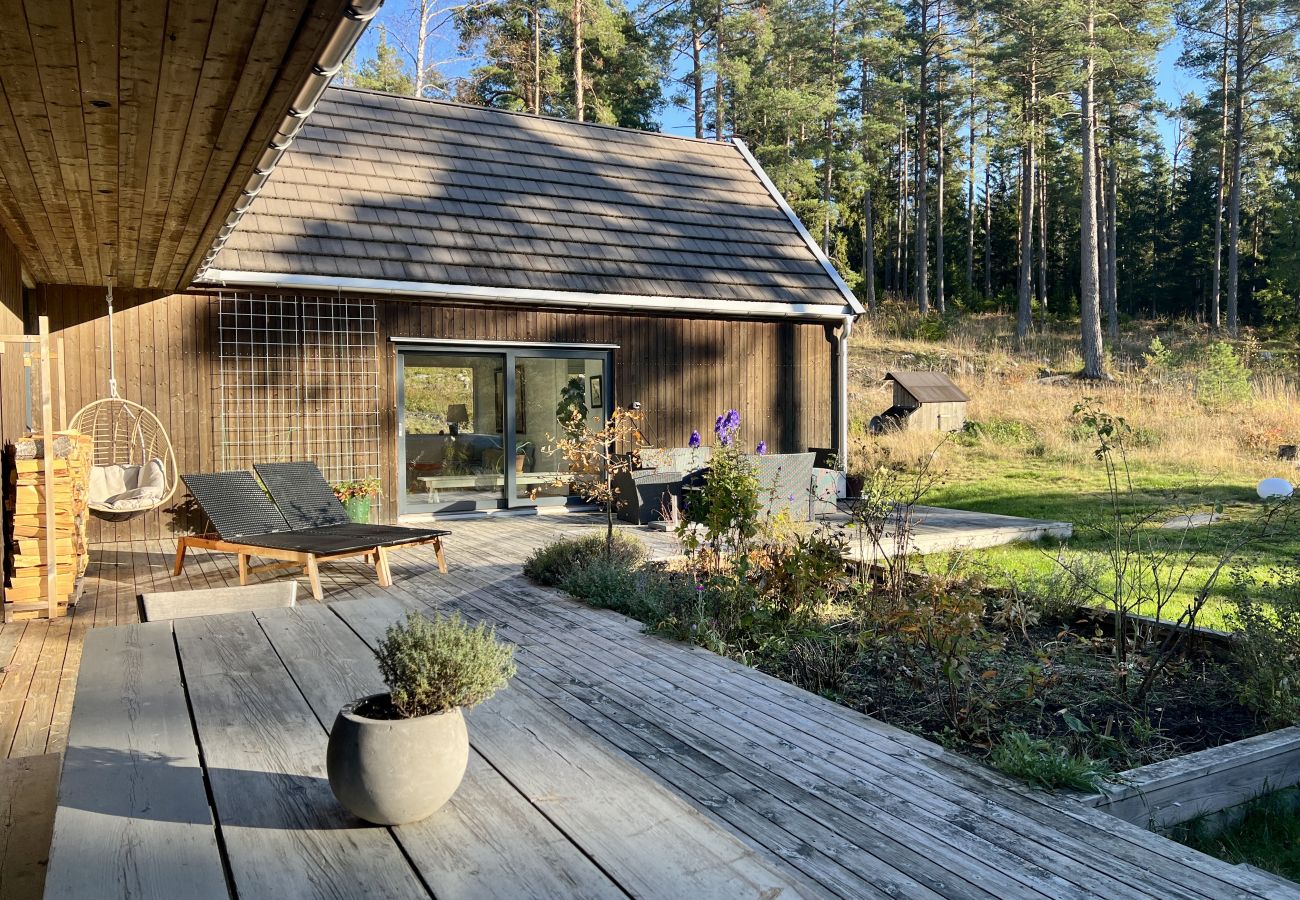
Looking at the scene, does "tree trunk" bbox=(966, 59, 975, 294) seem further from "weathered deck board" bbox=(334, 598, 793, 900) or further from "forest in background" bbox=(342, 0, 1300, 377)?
"weathered deck board" bbox=(334, 598, 793, 900)

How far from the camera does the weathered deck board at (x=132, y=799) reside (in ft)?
5.13

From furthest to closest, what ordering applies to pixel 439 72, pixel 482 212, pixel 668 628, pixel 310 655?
pixel 439 72 → pixel 482 212 → pixel 668 628 → pixel 310 655

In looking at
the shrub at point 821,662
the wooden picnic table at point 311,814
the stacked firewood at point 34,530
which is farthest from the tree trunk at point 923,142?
the wooden picnic table at point 311,814

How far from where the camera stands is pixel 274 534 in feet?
21.2

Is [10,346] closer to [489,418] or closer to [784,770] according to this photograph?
[489,418]

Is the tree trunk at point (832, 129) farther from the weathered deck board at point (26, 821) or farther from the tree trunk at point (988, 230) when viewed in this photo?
the weathered deck board at point (26, 821)

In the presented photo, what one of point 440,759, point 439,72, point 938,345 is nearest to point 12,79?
point 440,759

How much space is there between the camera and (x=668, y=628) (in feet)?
15.3

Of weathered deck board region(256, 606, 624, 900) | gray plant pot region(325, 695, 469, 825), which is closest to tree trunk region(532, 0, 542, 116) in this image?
weathered deck board region(256, 606, 624, 900)

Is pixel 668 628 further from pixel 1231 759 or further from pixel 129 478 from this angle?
pixel 129 478

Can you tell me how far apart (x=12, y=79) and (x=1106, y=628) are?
5279mm

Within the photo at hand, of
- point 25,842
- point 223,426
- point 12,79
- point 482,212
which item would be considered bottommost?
point 25,842

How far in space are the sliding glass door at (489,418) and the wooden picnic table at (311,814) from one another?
21.4 feet

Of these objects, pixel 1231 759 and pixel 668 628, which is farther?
pixel 668 628
